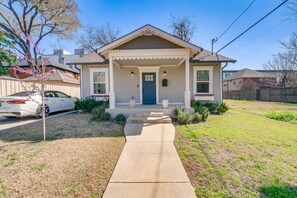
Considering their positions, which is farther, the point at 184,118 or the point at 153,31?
the point at 153,31

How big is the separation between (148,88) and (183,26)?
647 inches

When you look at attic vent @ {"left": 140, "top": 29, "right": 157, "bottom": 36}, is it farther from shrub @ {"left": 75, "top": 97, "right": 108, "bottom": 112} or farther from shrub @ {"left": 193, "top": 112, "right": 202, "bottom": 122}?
shrub @ {"left": 75, "top": 97, "right": 108, "bottom": 112}

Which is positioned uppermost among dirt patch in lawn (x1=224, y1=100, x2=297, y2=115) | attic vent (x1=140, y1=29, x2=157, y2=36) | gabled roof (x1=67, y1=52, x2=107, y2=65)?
attic vent (x1=140, y1=29, x2=157, y2=36)

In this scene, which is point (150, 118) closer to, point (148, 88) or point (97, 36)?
point (148, 88)

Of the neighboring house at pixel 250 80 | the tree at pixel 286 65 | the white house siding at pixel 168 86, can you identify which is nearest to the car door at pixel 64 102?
the white house siding at pixel 168 86

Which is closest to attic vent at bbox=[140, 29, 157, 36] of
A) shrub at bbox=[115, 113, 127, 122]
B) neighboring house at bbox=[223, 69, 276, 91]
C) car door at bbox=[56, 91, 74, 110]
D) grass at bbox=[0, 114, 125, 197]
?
shrub at bbox=[115, 113, 127, 122]

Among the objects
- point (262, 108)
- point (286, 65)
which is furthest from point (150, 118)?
point (286, 65)

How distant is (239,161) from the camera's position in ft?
12.3

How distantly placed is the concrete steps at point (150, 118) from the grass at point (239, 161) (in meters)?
1.45

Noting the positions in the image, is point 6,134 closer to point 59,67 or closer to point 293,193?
point 293,193

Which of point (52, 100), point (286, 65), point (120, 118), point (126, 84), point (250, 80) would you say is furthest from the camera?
point (250, 80)

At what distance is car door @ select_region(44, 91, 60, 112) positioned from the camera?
374 inches

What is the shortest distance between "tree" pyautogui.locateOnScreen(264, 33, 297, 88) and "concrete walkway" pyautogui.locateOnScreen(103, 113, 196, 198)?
2789 cm

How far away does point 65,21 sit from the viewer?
19.5 meters
